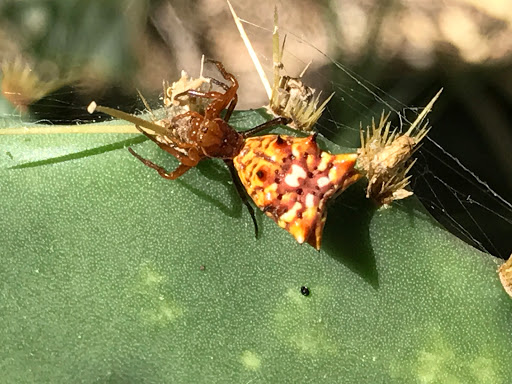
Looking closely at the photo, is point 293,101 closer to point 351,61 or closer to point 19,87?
point 19,87

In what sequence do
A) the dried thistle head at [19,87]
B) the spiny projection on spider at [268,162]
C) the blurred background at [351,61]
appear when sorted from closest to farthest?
the spiny projection on spider at [268,162], the dried thistle head at [19,87], the blurred background at [351,61]

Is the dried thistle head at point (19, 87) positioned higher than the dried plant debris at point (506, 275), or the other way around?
the dried plant debris at point (506, 275)

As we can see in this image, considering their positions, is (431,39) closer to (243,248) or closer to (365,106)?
(365,106)

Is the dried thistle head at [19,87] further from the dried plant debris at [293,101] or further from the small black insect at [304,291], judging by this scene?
the small black insect at [304,291]

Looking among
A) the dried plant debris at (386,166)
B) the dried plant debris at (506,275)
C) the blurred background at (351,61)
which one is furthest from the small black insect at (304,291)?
the blurred background at (351,61)

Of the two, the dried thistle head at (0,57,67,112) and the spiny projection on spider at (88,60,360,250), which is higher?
the spiny projection on spider at (88,60,360,250)

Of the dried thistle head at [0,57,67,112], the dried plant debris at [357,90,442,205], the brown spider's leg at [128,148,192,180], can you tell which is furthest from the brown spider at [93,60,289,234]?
the dried thistle head at [0,57,67,112]

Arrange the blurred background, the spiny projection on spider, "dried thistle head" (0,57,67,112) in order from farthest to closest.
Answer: the blurred background, "dried thistle head" (0,57,67,112), the spiny projection on spider

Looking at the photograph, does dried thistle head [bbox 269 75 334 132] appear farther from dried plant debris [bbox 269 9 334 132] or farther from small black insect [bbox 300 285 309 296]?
small black insect [bbox 300 285 309 296]
